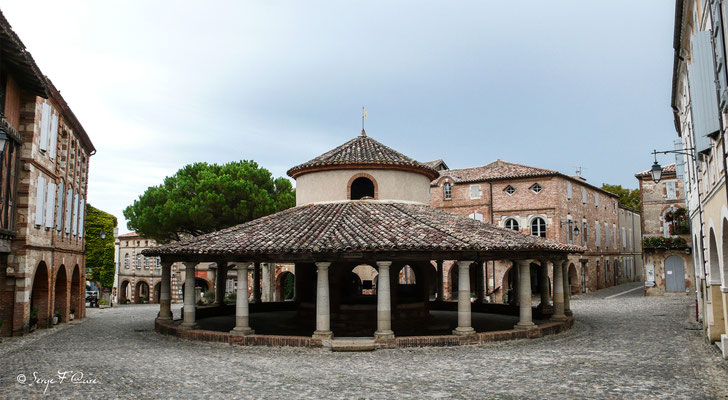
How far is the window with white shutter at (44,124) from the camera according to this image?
19.3 m

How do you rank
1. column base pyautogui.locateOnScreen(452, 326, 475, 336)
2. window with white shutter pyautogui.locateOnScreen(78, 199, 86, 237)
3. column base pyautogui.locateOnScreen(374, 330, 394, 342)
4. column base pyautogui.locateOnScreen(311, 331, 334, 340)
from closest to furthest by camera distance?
column base pyautogui.locateOnScreen(374, 330, 394, 342)
column base pyautogui.locateOnScreen(311, 331, 334, 340)
column base pyautogui.locateOnScreen(452, 326, 475, 336)
window with white shutter pyautogui.locateOnScreen(78, 199, 86, 237)

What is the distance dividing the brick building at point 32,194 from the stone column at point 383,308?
10.9 metres

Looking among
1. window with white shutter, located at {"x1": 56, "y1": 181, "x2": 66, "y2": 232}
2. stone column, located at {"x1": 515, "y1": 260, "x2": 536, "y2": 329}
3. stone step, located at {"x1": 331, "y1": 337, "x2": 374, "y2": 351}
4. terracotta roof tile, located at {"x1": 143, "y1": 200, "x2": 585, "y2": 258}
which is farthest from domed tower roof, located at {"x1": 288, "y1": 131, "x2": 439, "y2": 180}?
window with white shutter, located at {"x1": 56, "y1": 181, "x2": 66, "y2": 232}

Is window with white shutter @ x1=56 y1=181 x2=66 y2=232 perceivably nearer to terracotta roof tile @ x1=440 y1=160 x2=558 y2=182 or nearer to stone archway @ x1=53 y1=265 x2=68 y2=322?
stone archway @ x1=53 y1=265 x2=68 y2=322

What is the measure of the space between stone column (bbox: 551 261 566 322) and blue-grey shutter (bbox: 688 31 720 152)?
820 centimetres

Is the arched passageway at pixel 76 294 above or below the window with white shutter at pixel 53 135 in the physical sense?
below

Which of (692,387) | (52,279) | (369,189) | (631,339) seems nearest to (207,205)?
(52,279)

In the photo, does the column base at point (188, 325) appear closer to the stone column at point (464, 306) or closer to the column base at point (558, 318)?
the stone column at point (464, 306)

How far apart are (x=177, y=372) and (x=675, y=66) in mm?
17702

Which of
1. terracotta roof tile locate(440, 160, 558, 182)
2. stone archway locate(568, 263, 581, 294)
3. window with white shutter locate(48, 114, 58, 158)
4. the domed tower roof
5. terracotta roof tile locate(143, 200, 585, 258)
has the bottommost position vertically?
stone archway locate(568, 263, 581, 294)

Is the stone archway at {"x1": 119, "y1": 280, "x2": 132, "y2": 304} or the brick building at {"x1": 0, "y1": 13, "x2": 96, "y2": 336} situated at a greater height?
the brick building at {"x1": 0, "y1": 13, "x2": 96, "y2": 336}

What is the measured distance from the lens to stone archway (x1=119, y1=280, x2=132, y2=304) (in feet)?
185

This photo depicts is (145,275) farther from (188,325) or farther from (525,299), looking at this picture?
(525,299)

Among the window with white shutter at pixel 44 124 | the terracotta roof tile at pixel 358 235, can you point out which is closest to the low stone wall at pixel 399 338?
the terracotta roof tile at pixel 358 235
